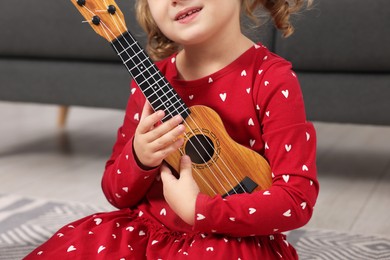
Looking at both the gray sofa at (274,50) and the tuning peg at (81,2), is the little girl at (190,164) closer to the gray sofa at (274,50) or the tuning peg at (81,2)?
the tuning peg at (81,2)

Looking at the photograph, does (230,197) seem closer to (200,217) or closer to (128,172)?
(200,217)

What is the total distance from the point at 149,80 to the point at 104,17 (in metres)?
0.10

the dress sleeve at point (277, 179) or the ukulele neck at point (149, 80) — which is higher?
the ukulele neck at point (149, 80)

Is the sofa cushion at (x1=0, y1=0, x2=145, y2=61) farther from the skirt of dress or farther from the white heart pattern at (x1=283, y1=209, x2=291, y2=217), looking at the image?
the white heart pattern at (x1=283, y1=209, x2=291, y2=217)

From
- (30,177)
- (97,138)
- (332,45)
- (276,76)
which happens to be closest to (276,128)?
(276,76)

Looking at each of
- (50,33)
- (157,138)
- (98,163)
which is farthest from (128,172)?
(98,163)

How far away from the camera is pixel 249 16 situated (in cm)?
103

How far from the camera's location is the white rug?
129 cm

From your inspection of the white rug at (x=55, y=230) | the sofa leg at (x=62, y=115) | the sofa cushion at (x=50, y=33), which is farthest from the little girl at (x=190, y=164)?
the sofa leg at (x=62, y=115)

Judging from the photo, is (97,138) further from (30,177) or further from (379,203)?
(379,203)

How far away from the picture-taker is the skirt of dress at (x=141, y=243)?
35.2 inches

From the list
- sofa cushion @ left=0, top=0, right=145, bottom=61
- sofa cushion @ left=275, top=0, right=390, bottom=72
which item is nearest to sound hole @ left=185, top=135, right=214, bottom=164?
sofa cushion @ left=275, top=0, right=390, bottom=72

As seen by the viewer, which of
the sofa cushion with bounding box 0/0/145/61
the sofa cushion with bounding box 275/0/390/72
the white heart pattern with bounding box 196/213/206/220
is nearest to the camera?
the white heart pattern with bounding box 196/213/206/220

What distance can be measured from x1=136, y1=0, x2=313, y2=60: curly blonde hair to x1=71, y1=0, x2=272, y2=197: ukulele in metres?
0.18
